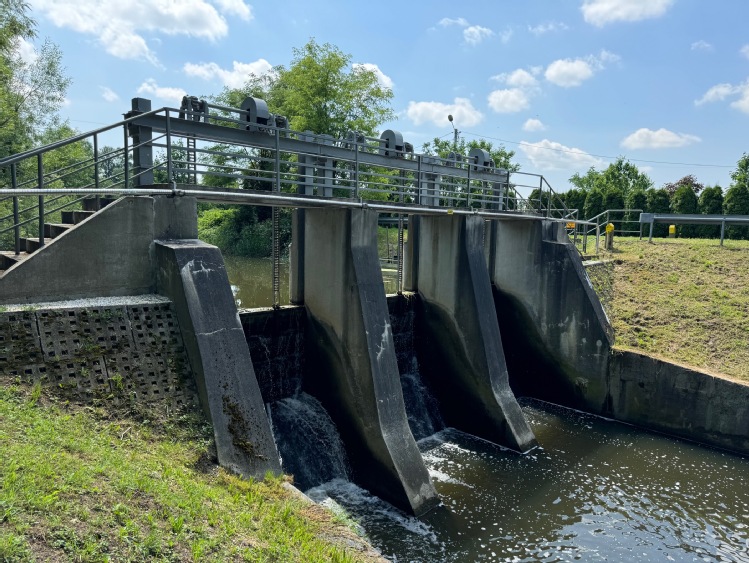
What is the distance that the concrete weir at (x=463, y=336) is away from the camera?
1204 cm

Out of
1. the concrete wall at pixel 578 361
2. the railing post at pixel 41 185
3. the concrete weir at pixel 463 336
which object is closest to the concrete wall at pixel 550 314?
the concrete wall at pixel 578 361

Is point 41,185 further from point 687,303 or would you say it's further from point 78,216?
point 687,303

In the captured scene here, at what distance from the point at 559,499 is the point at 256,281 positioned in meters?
15.8

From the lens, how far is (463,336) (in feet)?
41.5

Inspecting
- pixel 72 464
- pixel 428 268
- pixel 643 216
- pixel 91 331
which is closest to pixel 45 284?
pixel 91 331

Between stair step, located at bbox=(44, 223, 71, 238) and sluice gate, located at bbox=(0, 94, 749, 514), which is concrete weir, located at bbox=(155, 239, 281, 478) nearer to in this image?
sluice gate, located at bbox=(0, 94, 749, 514)

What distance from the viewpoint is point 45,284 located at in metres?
6.79

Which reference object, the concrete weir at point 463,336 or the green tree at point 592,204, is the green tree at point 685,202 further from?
the concrete weir at point 463,336

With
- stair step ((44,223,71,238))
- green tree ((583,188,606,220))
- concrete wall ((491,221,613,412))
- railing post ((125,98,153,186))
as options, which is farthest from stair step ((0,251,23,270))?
green tree ((583,188,606,220))

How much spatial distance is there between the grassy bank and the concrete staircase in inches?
493

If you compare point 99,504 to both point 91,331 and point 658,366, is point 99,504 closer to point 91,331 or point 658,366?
point 91,331

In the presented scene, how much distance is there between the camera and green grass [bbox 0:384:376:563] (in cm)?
355

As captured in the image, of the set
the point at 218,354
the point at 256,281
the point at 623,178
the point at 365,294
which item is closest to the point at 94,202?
the point at 218,354

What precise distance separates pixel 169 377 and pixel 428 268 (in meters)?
8.07
